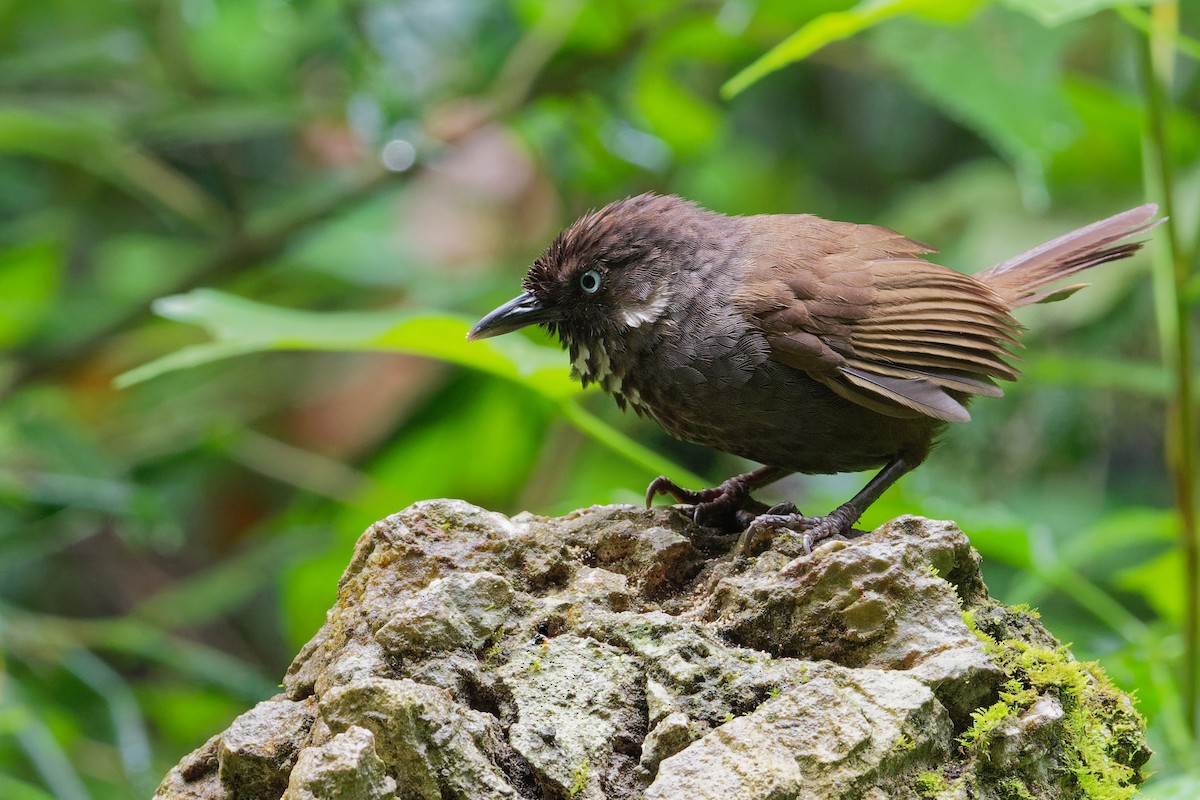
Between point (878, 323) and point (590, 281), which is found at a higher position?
point (590, 281)

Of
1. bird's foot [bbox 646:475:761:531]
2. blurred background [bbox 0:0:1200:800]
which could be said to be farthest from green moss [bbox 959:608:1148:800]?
blurred background [bbox 0:0:1200:800]

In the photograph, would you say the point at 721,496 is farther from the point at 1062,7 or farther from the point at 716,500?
the point at 1062,7

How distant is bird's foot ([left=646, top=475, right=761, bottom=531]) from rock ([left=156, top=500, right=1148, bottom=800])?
0.50 meters

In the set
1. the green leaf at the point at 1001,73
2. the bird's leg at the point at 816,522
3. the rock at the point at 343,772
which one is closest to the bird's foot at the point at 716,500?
the bird's leg at the point at 816,522

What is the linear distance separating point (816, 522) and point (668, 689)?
0.67 metres

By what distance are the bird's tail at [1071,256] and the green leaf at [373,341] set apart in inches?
50.9

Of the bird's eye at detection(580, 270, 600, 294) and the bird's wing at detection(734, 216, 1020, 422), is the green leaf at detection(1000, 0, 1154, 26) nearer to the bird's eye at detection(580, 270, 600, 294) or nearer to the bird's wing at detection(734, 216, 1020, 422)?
the bird's wing at detection(734, 216, 1020, 422)

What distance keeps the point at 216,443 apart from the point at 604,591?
9.88 ft

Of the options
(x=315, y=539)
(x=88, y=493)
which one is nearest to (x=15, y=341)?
(x=88, y=493)

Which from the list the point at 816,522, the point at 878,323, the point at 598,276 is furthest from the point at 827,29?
the point at 816,522

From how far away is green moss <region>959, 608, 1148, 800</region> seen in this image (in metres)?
1.87

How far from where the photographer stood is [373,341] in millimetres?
3004

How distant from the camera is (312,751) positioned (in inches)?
65.5

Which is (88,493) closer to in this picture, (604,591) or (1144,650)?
(604,591)
